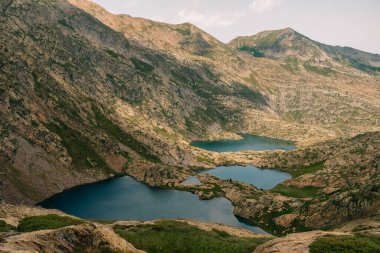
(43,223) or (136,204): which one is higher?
(43,223)

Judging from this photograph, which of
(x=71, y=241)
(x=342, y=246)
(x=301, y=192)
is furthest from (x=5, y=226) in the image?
(x=301, y=192)

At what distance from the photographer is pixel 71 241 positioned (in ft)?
126

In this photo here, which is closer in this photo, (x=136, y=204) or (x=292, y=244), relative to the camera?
(x=292, y=244)

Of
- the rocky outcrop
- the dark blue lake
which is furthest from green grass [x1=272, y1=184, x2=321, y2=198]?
the rocky outcrop

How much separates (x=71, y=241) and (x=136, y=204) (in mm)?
124377

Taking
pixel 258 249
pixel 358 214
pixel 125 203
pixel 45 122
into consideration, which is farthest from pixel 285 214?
pixel 45 122

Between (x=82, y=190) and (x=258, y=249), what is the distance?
13886cm

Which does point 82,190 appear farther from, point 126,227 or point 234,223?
point 126,227

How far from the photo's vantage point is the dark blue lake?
474 ft

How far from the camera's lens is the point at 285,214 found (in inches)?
5044

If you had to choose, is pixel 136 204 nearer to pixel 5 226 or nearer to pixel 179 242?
pixel 5 226

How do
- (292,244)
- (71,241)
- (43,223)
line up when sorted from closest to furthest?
(71,241), (292,244), (43,223)

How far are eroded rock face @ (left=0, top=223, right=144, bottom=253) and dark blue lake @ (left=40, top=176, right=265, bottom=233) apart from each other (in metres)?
94.2

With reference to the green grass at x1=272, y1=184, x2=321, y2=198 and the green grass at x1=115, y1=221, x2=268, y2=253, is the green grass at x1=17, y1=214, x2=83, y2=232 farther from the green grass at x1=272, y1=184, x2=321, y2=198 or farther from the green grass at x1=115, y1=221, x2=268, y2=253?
the green grass at x1=272, y1=184, x2=321, y2=198
